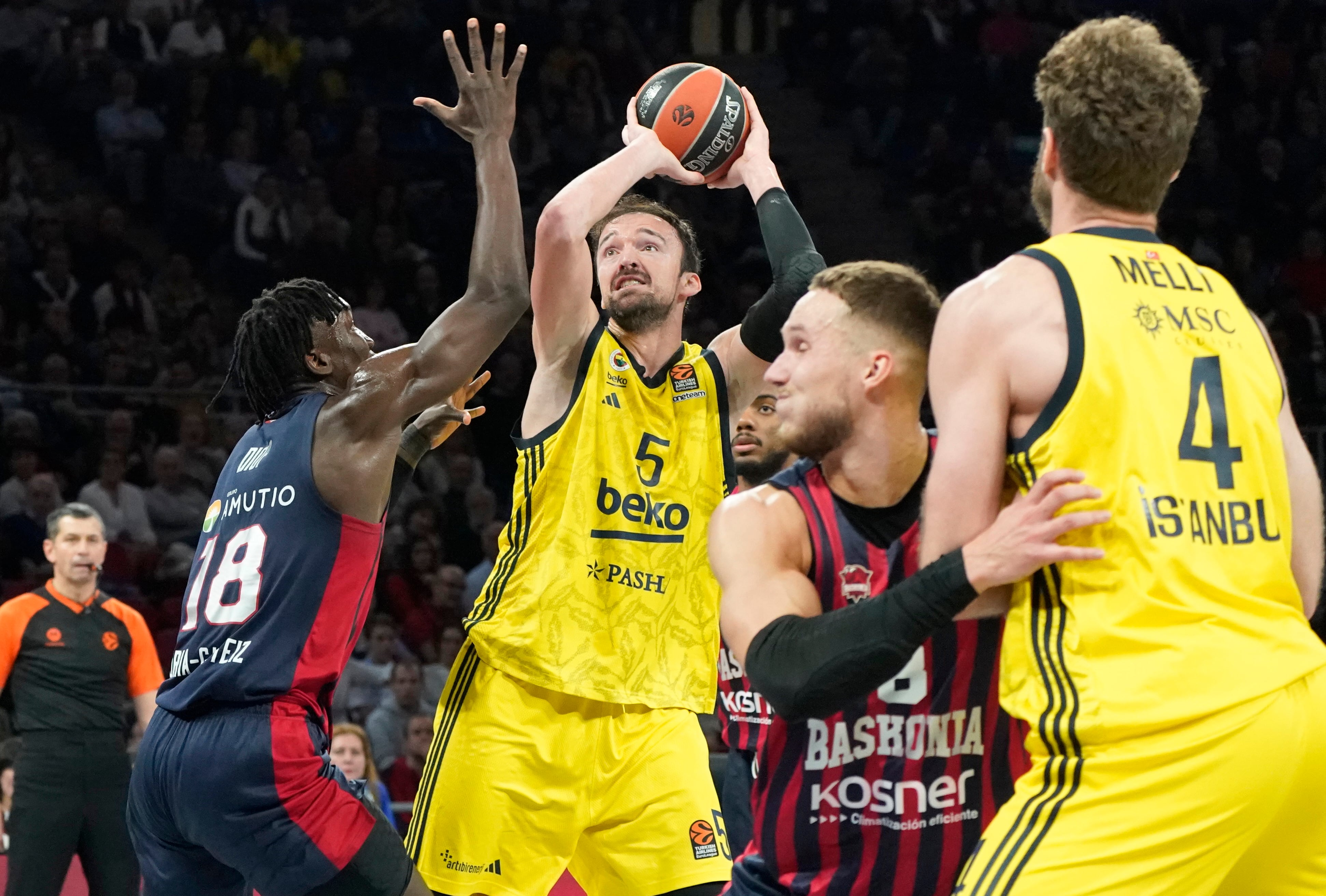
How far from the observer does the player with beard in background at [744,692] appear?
503 centimetres

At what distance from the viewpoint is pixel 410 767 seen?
8.67 metres

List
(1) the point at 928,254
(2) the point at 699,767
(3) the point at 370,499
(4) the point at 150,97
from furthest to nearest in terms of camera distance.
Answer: (1) the point at 928,254
(4) the point at 150,97
(2) the point at 699,767
(3) the point at 370,499

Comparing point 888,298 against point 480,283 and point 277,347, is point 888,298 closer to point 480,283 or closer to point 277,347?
point 480,283

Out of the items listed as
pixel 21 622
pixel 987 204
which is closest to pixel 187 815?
pixel 21 622

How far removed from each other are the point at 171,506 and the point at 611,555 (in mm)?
6247

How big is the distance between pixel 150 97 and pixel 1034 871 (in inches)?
442

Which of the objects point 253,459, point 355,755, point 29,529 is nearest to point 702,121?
point 253,459

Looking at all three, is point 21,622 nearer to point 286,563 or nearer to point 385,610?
point 385,610

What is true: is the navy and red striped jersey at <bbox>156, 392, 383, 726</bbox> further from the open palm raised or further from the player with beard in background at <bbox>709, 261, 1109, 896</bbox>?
the player with beard in background at <bbox>709, 261, 1109, 896</bbox>

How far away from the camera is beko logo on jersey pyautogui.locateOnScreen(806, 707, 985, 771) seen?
2.82 m

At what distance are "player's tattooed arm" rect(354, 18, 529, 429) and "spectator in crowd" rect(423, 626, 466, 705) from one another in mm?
5162

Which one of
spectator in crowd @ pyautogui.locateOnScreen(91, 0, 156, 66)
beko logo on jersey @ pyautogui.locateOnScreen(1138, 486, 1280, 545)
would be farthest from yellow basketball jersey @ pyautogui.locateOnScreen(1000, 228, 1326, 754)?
spectator in crowd @ pyautogui.locateOnScreen(91, 0, 156, 66)

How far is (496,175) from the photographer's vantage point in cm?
Result: 412

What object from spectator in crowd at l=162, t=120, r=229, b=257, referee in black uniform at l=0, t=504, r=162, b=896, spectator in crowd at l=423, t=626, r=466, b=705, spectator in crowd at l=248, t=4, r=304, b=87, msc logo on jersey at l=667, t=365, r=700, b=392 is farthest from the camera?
spectator in crowd at l=248, t=4, r=304, b=87
